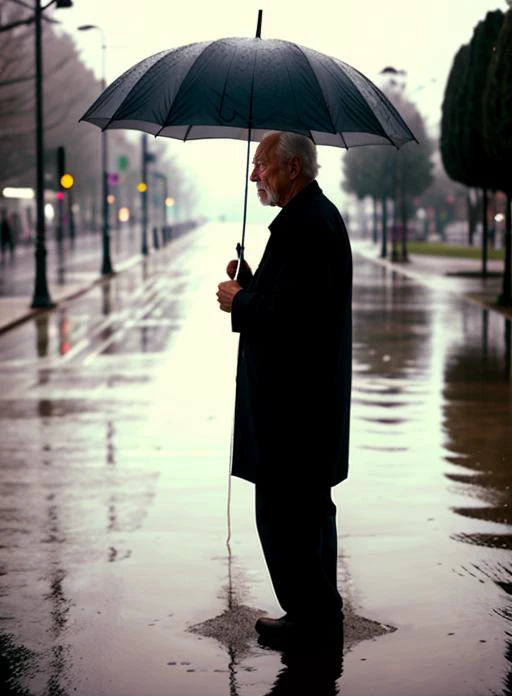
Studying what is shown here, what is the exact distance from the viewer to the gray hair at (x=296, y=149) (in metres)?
5.91

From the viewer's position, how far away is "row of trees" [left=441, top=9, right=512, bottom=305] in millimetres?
29328

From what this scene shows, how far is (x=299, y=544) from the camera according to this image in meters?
5.95

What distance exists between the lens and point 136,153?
182125 mm

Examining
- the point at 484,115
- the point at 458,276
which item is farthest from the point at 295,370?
the point at 458,276

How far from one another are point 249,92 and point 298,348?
131cm

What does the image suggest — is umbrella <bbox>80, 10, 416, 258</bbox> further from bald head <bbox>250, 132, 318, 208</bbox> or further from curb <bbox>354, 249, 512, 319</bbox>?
curb <bbox>354, 249, 512, 319</bbox>

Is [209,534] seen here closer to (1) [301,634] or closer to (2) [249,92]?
(1) [301,634]

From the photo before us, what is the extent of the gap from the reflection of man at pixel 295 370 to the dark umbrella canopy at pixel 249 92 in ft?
1.95

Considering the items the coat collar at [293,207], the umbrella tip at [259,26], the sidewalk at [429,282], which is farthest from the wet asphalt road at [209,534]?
the sidewalk at [429,282]

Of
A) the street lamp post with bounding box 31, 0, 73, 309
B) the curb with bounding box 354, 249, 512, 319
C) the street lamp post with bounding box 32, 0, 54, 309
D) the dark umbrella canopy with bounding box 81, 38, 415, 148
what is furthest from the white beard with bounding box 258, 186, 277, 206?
the street lamp post with bounding box 32, 0, 54, 309

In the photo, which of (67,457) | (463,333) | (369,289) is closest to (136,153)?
(369,289)

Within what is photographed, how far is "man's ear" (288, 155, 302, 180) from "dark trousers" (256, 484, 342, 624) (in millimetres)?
1202

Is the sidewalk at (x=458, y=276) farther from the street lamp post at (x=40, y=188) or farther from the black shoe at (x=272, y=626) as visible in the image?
the black shoe at (x=272, y=626)

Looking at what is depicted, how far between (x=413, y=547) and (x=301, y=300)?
2992mm
